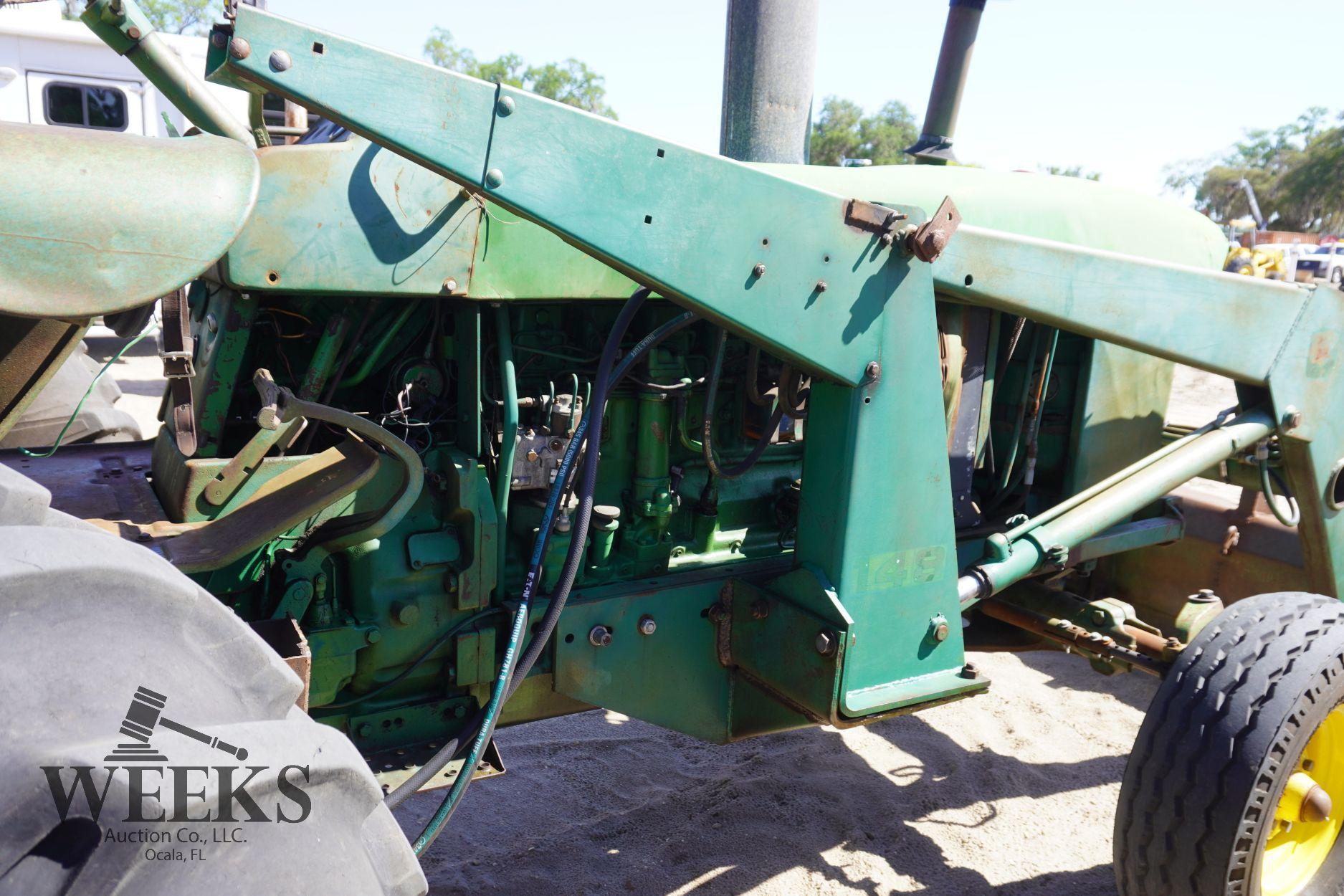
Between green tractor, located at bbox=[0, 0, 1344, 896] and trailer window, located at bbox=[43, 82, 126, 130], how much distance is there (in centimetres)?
889

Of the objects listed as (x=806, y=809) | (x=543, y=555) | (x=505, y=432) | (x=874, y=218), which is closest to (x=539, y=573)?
(x=543, y=555)

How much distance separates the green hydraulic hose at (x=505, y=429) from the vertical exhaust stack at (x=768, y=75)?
2.52m

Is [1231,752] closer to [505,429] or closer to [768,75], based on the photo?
[505,429]

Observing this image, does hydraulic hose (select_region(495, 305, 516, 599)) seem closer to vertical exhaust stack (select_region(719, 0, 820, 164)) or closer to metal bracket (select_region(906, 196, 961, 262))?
metal bracket (select_region(906, 196, 961, 262))

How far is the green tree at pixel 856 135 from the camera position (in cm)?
4166

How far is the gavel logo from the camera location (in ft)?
3.71

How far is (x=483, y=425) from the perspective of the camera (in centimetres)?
259

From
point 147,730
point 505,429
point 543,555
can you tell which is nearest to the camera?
point 147,730

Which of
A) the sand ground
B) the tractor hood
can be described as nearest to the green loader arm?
the tractor hood

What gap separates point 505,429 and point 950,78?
248cm

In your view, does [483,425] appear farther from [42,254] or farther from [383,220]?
[42,254]

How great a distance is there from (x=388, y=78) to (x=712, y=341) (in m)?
1.31

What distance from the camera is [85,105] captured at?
10.3 m

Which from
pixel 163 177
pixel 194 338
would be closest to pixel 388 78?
pixel 163 177
